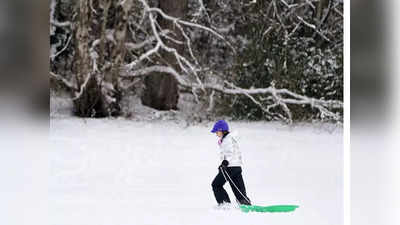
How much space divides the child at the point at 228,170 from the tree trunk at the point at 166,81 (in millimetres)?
339

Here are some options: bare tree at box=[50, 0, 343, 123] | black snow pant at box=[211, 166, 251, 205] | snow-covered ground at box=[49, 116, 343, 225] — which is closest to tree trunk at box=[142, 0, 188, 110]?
bare tree at box=[50, 0, 343, 123]

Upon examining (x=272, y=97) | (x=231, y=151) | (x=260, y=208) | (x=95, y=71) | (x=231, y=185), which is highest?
(x=95, y=71)

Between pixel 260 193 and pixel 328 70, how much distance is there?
2.62ft

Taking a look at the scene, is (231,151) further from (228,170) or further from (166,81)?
(166,81)

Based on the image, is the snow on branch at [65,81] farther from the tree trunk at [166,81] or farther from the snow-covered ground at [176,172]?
the tree trunk at [166,81]

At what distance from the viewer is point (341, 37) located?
307cm

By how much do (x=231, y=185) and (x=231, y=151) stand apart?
0.19m

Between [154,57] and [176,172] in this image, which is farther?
[154,57]

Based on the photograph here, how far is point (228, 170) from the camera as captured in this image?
118 inches

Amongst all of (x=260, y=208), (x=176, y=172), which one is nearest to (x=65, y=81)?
(x=176, y=172)

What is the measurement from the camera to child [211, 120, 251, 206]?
299 cm

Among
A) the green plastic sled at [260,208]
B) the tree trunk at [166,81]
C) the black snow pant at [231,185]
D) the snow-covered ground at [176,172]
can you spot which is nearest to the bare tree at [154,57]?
the tree trunk at [166,81]

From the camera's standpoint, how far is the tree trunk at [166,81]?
122 inches
